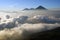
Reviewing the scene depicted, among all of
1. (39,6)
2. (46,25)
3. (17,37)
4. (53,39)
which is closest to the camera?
(39,6)

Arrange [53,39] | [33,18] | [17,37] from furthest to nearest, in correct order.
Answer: [53,39]
[17,37]
[33,18]

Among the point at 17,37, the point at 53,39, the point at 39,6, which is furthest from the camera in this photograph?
the point at 53,39

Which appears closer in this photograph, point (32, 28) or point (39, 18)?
point (39, 18)

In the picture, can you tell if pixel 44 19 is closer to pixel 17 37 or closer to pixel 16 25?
pixel 16 25

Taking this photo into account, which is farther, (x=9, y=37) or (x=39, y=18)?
(x=9, y=37)

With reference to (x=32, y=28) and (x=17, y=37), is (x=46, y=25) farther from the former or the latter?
(x=17, y=37)

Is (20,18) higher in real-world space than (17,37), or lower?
higher

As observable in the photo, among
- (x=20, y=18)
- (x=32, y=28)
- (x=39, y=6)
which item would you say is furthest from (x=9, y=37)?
(x=39, y=6)

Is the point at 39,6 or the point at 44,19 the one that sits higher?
the point at 39,6

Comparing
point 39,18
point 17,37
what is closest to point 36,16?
point 39,18
